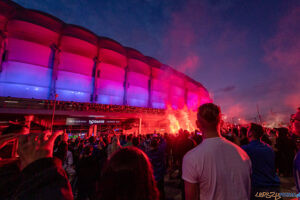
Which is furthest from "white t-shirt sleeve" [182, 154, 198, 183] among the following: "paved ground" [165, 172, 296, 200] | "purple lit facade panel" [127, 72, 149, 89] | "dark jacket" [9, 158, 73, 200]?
"purple lit facade panel" [127, 72, 149, 89]

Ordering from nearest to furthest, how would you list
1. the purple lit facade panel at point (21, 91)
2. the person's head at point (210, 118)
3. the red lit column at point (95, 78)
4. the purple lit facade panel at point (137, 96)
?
1. the person's head at point (210, 118)
2. the purple lit facade panel at point (21, 91)
3. the red lit column at point (95, 78)
4. the purple lit facade panel at point (137, 96)

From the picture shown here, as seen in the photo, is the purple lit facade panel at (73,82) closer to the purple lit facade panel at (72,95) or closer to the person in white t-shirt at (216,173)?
the purple lit facade panel at (72,95)

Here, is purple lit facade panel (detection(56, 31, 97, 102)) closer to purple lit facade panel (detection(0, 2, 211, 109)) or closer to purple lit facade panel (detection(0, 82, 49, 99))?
purple lit facade panel (detection(0, 2, 211, 109))

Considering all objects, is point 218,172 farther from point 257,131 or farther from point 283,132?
point 283,132

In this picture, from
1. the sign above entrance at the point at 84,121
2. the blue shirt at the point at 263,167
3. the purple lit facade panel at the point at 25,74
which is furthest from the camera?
the purple lit facade panel at the point at 25,74

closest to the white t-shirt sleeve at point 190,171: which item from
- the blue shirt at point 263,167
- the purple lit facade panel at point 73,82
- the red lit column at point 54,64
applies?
the blue shirt at point 263,167

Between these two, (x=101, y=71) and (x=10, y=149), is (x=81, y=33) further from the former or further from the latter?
(x=10, y=149)

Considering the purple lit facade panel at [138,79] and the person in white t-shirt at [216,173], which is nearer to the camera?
the person in white t-shirt at [216,173]

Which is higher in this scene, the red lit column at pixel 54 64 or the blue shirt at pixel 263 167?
the red lit column at pixel 54 64

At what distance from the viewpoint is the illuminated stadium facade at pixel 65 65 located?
70.1ft

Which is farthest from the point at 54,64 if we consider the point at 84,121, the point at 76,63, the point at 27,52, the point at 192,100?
the point at 192,100

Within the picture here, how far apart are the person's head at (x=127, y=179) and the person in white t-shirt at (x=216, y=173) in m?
0.62

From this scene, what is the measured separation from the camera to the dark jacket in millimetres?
888

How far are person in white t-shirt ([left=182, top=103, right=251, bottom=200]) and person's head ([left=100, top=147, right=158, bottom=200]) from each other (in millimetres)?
619
